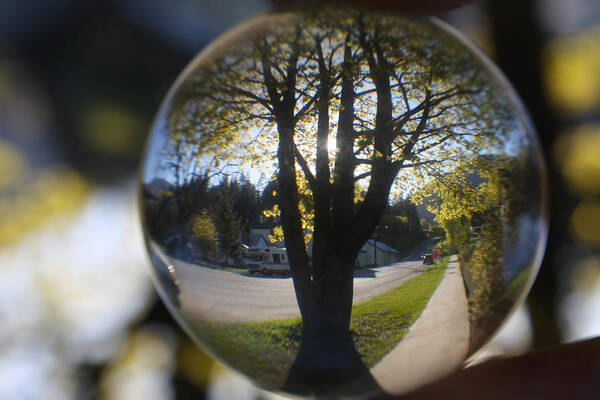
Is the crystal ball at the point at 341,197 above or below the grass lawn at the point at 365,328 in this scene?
above

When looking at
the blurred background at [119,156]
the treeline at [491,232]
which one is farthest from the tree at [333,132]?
the blurred background at [119,156]

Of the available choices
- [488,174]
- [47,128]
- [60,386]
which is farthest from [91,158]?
[488,174]

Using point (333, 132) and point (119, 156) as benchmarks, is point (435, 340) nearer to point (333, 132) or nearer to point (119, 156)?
point (333, 132)

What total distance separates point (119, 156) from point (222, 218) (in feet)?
11.1

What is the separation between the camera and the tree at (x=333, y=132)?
109 cm

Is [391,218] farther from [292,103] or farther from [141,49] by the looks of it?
[141,49]

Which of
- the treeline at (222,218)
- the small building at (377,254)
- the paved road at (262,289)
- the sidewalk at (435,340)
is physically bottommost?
the sidewalk at (435,340)

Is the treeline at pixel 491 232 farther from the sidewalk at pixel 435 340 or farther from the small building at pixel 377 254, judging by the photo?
the small building at pixel 377 254

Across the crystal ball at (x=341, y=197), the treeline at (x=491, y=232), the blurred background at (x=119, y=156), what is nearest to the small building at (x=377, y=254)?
the crystal ball at (x=341, y=197)

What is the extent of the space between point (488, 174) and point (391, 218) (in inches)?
12.9

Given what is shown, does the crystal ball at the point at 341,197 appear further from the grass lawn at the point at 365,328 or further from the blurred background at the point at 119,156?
the blurred background at the point at 119,156

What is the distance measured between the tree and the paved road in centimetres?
4

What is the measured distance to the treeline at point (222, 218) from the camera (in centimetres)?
111

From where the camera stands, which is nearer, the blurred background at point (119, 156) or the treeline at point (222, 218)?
the treeline at point (222, 218)
